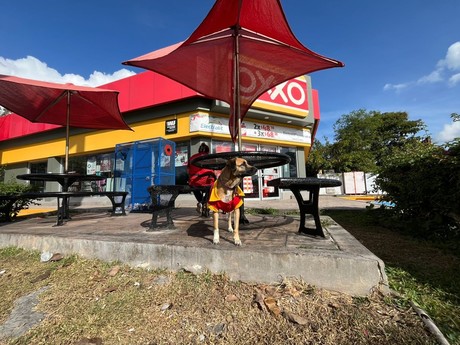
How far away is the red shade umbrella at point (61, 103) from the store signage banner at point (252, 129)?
4.56 metres

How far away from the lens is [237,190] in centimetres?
261

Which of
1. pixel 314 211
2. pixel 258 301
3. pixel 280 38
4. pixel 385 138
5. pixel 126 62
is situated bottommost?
pixel 258 301

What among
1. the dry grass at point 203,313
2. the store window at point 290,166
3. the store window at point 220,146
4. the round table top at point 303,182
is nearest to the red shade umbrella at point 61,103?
the dry grass at point 203,313

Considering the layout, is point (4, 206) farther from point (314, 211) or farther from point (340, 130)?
point (340, 130)

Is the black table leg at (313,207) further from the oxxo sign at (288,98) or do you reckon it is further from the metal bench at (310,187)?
the oxxo sign at (288,98)

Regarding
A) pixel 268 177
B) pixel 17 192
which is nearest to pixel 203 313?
pixel 17 192

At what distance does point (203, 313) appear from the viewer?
1.75 meters

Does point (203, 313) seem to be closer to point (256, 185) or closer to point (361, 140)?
point (256, 185)

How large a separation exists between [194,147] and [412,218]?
8112 mm

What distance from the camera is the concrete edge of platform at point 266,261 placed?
1825mm

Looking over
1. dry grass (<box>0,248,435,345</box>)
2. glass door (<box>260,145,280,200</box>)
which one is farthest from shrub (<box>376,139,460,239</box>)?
glass door (<box>260,145,280,200</box>)

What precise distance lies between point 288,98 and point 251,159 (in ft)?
31.8

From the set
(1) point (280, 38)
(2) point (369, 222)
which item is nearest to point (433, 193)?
(2) point (369, 222)

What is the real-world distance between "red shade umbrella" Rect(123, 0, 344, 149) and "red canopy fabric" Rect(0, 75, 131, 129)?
205cm
